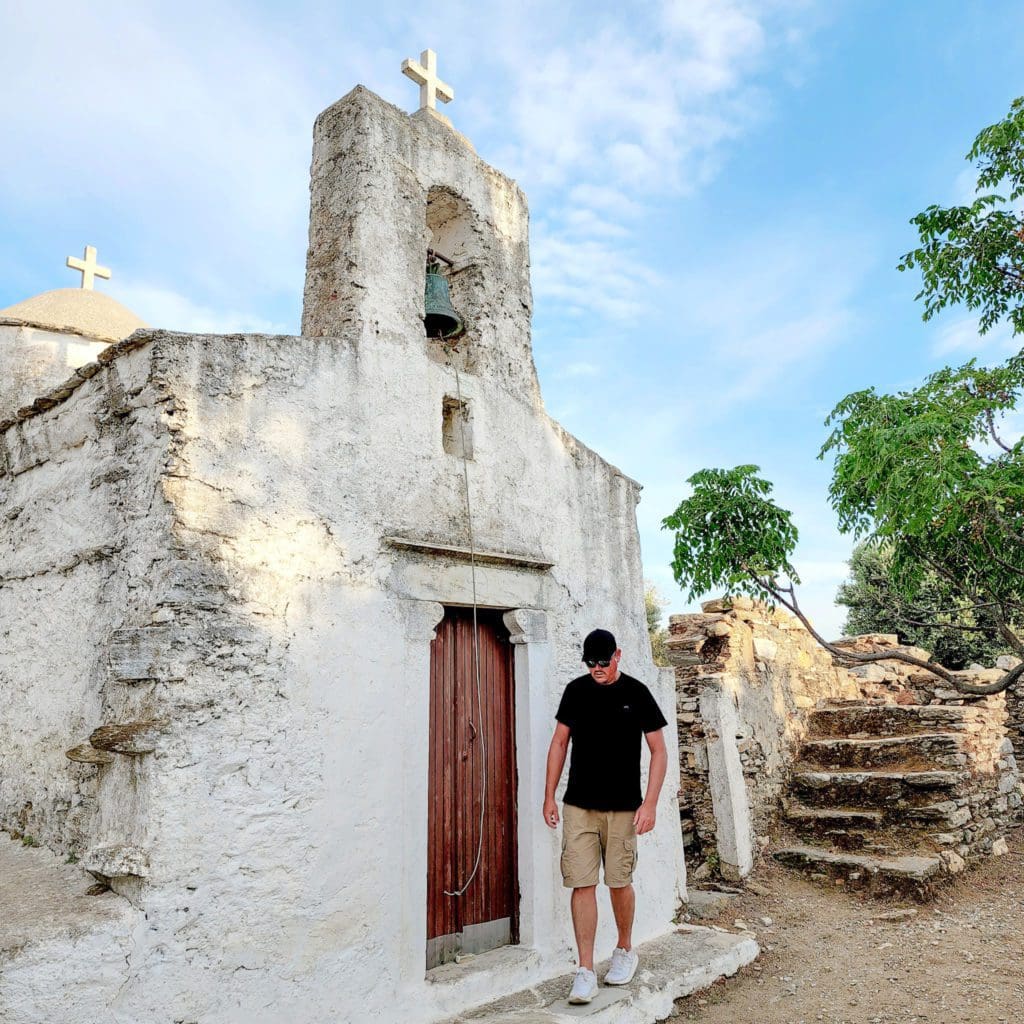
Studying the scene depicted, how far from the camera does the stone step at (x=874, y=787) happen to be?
704 centimetres

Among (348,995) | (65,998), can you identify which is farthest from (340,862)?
(65,998)

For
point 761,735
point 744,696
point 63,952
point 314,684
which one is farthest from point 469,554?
point 761,735

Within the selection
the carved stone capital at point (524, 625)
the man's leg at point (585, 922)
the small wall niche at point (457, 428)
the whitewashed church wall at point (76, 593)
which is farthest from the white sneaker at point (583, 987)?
the small wall niche at point (457, 428)

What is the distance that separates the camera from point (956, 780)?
7020 millimetres

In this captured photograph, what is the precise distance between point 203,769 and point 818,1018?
3439 mm

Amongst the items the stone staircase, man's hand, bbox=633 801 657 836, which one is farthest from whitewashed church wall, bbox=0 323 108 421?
the stone staircase

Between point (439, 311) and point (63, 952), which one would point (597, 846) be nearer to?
point (63, 952)

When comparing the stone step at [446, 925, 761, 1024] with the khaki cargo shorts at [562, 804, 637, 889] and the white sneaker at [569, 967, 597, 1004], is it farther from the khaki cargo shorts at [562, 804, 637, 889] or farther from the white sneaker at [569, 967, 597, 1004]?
the khaki cargo shorts at [562, 804, 637, 889]

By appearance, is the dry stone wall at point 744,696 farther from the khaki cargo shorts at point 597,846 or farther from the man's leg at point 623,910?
the khaki cargo shorts at point 597,846

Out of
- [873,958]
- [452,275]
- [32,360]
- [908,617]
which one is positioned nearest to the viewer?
[873,958]

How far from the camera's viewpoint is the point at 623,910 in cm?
398

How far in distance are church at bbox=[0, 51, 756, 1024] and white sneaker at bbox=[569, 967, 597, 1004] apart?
0.37 metres

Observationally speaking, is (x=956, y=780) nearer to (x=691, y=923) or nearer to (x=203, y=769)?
(x=691, y=923)

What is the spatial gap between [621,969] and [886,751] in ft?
16.1
